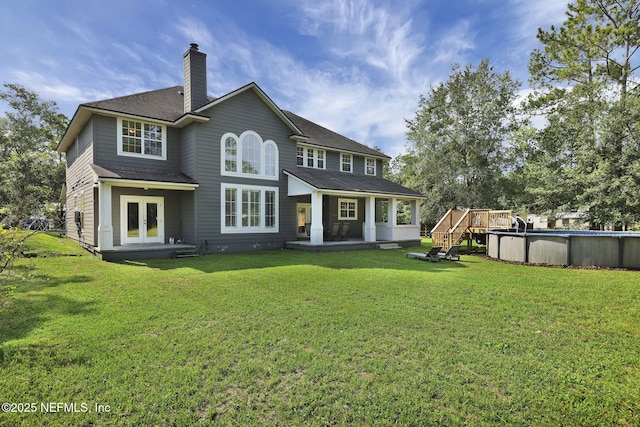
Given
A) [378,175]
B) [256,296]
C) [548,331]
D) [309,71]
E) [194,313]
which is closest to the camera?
[548,331]

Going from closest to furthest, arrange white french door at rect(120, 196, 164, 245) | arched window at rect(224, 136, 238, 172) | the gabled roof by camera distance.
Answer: the gabled roof < white french door at rect(120, 196, 164, 245) < arched window at rect(224, 136, 238, 172)

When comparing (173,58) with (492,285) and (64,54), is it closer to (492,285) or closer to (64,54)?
(64,54)

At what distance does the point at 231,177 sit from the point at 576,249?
13.8 meters

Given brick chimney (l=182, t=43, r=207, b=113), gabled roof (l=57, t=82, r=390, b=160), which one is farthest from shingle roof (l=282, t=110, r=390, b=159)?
brick chimney (l=182, t=43, r=207, b=113)

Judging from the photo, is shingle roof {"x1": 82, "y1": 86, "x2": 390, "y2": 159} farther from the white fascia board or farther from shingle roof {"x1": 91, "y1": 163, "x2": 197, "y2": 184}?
the white fascia board

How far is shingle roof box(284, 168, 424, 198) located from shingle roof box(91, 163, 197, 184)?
500 centimetres

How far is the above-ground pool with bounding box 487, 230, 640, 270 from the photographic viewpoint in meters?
10.5

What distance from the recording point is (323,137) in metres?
20.2

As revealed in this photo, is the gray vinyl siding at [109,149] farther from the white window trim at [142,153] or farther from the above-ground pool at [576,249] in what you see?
the above-ground pool at [576,249]

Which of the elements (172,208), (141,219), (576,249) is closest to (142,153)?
(172,208)

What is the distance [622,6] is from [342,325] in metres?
28.8

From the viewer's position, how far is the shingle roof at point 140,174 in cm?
1169

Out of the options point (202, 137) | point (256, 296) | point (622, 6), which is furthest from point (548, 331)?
point (622, 6)

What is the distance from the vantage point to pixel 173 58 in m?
15.6
